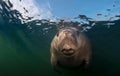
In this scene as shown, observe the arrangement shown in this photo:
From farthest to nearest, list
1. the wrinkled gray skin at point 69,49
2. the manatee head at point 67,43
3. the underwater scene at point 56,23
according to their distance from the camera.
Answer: the underwater scene at point 56,23
the wrinkled gray skin at point 69,49
the manatee head at point 67,43

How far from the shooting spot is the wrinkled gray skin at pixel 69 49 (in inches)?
328

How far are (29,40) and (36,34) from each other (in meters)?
2.16

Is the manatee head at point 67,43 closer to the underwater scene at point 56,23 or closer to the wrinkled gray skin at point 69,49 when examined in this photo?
the wrinkled gray skin at point 69,49

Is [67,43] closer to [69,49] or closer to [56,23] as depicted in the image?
[69,49]

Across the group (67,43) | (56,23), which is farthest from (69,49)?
(56,23)

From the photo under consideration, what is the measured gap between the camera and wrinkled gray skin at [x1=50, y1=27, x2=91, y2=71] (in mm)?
8320

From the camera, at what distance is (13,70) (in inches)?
1651

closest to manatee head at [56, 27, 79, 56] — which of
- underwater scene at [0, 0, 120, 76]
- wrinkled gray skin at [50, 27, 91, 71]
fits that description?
wrinkled gray skin at [50, 27, 91, 71]

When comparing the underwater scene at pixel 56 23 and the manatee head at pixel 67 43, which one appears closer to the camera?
the manatee head at pixel 67 43

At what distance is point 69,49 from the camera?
8.02 metres

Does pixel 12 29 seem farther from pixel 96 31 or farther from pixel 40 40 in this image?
pixel 96 31

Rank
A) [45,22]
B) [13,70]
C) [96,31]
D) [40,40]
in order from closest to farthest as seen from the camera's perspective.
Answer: [45,22], [96,31], [40,40], [13,70]

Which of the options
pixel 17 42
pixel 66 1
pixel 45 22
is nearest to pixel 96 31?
pixel 45 22

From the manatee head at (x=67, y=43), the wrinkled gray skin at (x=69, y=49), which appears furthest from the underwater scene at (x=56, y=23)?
the manatee head at (x=67, y=43)
